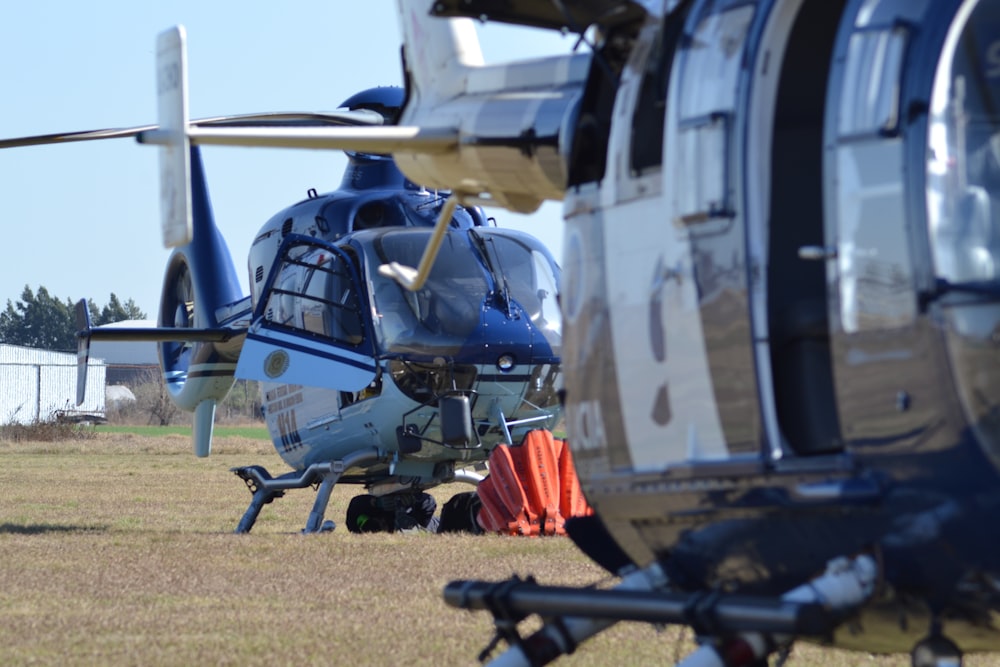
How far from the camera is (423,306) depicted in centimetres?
1236

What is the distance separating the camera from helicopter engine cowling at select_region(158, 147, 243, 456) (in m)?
14.8

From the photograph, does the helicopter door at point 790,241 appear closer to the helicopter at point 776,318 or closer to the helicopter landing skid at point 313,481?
the helicopter at point 776,318

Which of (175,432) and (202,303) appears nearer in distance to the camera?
(202,303)

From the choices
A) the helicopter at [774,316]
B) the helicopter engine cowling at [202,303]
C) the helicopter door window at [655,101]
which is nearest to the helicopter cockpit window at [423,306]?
the helicopter engine cowling at [202,303]

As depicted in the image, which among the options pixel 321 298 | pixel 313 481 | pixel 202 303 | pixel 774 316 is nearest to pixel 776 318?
pixel 774 316

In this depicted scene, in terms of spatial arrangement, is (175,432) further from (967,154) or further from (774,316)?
(967,154)

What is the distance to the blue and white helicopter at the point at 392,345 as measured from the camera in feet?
40.2

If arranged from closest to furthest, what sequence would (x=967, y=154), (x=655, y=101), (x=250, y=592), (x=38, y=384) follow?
(x=967, y=154) → (x=655, y=101) → (x=250, y=592) → (x=38, y=384)

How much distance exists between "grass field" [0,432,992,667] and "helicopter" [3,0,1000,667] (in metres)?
0.51

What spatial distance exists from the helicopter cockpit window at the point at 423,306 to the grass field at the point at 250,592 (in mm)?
1666

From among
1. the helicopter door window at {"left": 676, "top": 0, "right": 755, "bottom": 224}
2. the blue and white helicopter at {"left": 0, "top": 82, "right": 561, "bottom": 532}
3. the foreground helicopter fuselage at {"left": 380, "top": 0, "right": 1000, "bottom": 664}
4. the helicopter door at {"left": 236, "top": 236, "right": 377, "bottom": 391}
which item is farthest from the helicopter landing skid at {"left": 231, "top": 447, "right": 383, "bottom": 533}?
the helicopter door window at {"left": 676, "top": 0, "right": 755, "bottom": 224}

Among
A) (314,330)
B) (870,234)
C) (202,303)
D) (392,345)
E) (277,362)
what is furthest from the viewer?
(202,303)

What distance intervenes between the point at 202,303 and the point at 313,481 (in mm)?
2821

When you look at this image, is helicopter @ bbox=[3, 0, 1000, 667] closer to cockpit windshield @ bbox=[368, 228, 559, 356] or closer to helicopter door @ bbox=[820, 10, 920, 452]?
helicopter door @ bbox=[820, 10, 920, 452]
